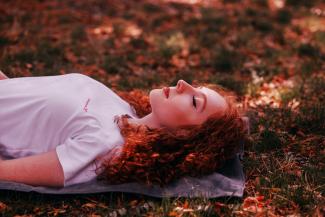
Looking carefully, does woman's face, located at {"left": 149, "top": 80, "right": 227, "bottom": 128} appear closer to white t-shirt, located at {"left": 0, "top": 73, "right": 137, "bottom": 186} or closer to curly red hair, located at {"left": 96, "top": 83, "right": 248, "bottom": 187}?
curly red hair, located at {"left": 96, "top": 83, "right": 248, "bottom": 187}

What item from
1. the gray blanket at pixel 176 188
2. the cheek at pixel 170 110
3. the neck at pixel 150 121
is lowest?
the gray blanket at pixel 176 188

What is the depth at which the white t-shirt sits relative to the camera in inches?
113

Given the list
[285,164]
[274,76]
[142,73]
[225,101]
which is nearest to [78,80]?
[225,101]

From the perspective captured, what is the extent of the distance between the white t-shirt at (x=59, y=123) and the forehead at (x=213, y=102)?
61 centimetres

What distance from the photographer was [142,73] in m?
5.30

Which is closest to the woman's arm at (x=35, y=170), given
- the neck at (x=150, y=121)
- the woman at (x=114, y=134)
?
the woman at (x=114, y=134)

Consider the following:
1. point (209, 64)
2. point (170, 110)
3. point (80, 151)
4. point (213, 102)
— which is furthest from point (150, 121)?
point (209, 64)

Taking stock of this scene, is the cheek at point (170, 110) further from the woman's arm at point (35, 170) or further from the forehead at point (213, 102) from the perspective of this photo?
the woman's arm at point (35, 170)

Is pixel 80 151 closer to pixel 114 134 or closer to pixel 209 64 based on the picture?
pixel 114 134

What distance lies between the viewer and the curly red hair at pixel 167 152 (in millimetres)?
2938

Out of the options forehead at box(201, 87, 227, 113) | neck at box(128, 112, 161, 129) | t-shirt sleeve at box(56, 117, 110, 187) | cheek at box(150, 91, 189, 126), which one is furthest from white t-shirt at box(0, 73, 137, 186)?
forehead at box(201, 87, 227, 113)

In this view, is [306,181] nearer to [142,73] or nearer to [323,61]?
[142,73]

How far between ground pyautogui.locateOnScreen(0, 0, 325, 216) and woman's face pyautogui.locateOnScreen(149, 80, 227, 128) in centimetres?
52

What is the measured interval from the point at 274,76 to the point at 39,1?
3948 mm
